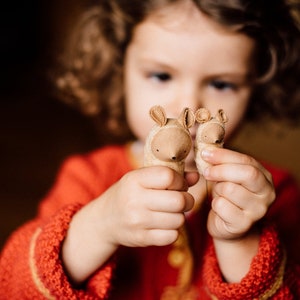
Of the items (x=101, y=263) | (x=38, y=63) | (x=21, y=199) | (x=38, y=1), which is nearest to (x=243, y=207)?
(x=101, y=263)

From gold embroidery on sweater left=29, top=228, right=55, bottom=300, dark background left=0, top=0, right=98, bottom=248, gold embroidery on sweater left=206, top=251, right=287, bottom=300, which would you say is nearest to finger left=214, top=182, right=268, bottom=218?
gold embroidery on sweater left=206, top=251, right=287, bottom=300

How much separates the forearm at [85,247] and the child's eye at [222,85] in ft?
0.97

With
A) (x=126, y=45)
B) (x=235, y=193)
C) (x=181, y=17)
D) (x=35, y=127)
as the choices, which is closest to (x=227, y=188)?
(x=235, y=193)

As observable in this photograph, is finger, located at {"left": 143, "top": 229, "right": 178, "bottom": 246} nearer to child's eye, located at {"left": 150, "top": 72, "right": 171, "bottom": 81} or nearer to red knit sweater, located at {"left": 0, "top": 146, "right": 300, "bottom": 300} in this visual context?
red knit sweater, located at {"left": 0, "top": 146, "right": 300, "bottom": 300}

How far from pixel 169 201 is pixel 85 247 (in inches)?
6.4

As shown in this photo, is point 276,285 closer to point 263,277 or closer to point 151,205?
point 263,277

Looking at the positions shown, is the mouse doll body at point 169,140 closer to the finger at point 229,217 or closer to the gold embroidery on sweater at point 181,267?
the finger at point 229,217

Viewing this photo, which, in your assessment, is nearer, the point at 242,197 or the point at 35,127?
the point at 242,197

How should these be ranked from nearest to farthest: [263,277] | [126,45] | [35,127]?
1. [263,277]
2. [126,45]
3. [35,127]

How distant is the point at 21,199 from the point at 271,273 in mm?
948

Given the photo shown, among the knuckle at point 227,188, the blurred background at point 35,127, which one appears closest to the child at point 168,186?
the knuckle at point 227,188

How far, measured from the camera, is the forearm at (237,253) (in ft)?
1.86

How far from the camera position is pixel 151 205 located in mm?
487

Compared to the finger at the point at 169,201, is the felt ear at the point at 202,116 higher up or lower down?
higher up
